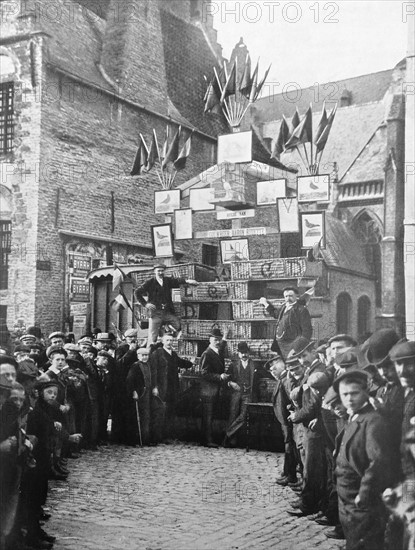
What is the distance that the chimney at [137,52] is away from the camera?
11531 millimetres

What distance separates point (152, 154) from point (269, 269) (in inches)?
137

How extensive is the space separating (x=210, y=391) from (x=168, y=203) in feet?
9.94

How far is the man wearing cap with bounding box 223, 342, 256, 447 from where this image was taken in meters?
Answer: 9.92

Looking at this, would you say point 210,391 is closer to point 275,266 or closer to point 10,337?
point 275,266

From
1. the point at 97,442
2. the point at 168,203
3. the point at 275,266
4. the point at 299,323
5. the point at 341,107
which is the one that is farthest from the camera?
the point at 168,203

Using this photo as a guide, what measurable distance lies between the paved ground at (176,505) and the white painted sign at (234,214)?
3.37 metres

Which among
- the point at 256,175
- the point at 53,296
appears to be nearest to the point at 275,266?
the point at 256,175

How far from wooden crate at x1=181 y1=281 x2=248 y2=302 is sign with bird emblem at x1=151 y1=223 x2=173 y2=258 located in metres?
1.07

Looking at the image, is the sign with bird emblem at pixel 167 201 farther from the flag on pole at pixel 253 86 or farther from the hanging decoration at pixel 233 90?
the flag on pole at pixel 253 86

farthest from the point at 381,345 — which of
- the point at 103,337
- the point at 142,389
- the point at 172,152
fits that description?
the point at 172,152

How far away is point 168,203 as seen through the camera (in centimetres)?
1101

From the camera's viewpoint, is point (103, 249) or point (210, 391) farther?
point (103, 249)

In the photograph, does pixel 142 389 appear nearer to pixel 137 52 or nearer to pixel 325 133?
pixel 325 133

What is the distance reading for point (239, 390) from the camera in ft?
32.8
